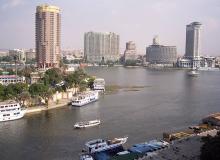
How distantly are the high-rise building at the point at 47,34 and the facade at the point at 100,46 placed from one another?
36.8 meters

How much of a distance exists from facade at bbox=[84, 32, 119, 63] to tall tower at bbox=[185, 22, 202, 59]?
15201 mm

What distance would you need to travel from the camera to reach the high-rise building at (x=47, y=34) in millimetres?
37344

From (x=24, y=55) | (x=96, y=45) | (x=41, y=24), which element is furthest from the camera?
(x=96, y=45)

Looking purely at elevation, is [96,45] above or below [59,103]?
above

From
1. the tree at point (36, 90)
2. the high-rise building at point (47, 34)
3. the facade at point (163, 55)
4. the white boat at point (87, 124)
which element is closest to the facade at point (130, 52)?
the facade at point (163, 55)

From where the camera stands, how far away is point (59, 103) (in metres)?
20.0

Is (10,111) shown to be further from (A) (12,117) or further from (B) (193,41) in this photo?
(B) (193,41)

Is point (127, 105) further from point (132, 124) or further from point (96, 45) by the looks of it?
point (96, 45)

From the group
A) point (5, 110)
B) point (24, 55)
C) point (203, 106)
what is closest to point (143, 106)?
point (203, 106)

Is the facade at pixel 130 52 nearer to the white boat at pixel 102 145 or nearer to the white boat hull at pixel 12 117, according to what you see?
the white boat hull at pixel 12 117

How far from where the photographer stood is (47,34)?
37781mm

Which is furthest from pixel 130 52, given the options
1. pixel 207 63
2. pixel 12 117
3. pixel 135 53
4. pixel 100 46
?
pixel 12 117

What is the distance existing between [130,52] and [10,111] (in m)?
65.9

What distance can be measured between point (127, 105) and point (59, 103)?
12.2ft
